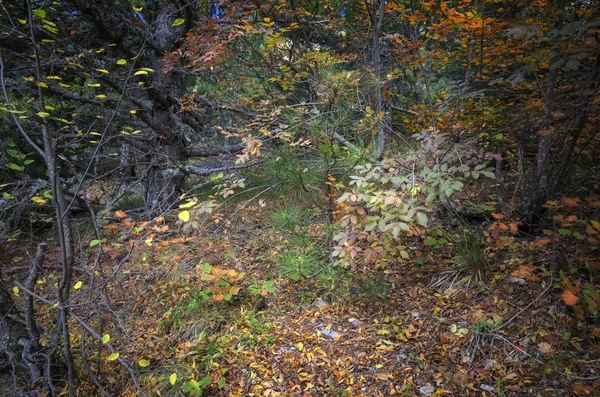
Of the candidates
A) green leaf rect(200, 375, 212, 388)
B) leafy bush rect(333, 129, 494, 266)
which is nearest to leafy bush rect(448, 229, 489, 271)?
leafy bush rect(333, 129, 494, 266)

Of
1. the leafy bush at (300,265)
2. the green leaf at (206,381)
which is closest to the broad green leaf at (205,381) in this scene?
the green leaf at (206,381)

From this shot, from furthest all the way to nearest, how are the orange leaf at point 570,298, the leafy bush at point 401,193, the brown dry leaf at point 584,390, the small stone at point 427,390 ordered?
1. the small stone at point 427,390
2. the leafy bush at point 401,193
3. the orange leaf at point 570,298
4. the brown dry leaf at point 584,390

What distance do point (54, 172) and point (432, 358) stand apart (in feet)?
10.1

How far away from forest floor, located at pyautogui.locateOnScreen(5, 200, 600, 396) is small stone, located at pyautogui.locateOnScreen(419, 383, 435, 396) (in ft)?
0.04

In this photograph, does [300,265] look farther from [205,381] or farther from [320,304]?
[205,381]

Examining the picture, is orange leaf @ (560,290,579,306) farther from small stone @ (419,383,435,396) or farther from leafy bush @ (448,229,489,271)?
small stone @ (419,383,435,396)

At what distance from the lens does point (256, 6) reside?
4.32 meters

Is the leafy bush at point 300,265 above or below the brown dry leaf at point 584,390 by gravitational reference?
below

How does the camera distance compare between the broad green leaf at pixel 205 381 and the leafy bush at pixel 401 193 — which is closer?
the leafy bush at pixel 401 193

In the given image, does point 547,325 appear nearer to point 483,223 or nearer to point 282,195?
point 483,223

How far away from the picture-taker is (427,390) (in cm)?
234

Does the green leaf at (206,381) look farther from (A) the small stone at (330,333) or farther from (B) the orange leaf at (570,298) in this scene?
(B) the orange leaf at (570,298)

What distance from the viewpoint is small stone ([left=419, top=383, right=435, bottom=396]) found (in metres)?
2.31

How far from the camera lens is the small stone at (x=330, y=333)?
299cm
